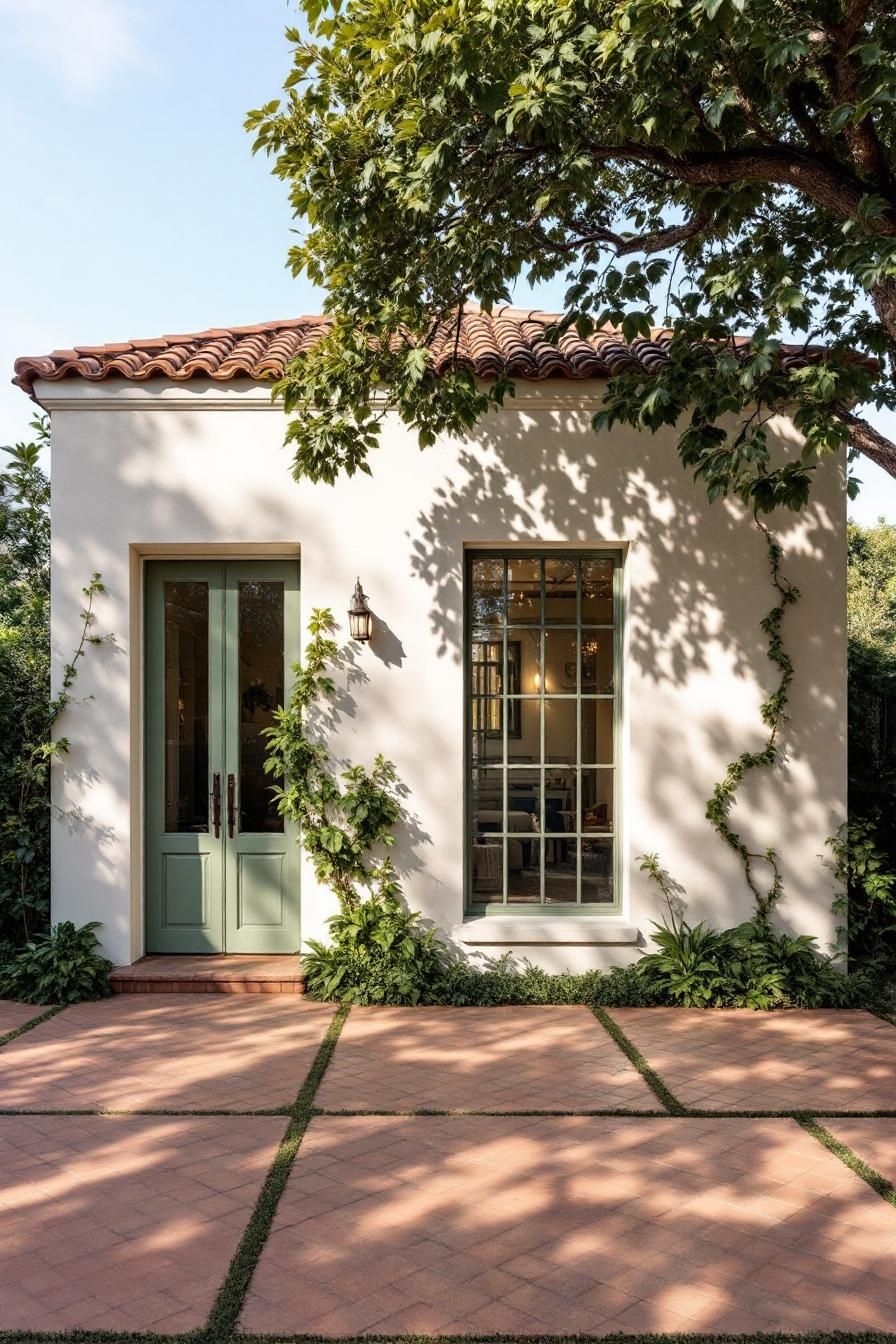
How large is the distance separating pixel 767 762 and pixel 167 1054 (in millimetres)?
4284

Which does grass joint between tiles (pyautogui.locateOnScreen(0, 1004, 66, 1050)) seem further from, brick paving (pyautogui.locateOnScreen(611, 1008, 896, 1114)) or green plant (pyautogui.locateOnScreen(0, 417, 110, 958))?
brick paving (pyautogui.locateOnScreen(611, 1008, 896, 1114))

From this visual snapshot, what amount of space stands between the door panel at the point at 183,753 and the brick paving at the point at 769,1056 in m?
3.10

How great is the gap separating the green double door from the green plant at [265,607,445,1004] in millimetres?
377

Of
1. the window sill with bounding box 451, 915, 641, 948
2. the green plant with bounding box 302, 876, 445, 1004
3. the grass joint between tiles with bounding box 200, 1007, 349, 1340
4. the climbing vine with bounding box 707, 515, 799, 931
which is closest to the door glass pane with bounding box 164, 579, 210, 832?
the green plant with bounding box 302, 876, 445, 1004

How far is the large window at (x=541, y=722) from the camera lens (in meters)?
6.67

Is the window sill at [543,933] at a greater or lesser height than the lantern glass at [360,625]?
lesser

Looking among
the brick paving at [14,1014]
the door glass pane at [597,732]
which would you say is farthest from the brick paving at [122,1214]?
the door glass pane at [597,732]

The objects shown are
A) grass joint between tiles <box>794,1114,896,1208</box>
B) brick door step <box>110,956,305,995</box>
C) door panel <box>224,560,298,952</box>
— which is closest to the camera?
grass joint between tiles <box>794,1114,896,1208</box>

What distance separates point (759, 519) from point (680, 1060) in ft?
12.0

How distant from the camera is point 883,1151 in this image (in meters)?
4.05

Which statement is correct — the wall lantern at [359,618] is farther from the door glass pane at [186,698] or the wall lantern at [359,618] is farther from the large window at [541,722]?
the door glass pane at [186,698]

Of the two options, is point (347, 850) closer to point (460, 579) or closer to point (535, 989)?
point (535, 989)

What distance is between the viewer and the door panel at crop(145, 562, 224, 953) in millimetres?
6793

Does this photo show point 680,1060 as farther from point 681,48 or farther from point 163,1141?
point 681,48
